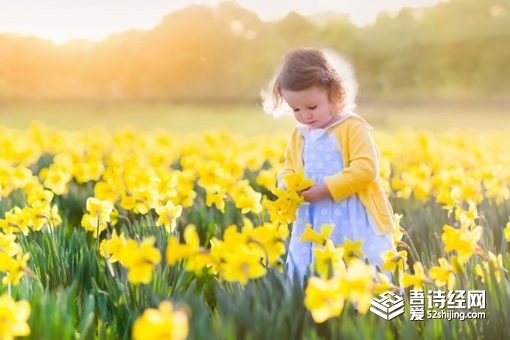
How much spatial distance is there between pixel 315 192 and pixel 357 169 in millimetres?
192

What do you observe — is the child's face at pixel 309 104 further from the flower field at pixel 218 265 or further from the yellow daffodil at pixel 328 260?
the yellow daffodil at pixel 328 260

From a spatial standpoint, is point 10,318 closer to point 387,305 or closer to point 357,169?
point 387,305

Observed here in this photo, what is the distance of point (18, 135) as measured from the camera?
7.90 metres

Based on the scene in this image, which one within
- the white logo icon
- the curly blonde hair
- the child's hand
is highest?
the curly blonde hair

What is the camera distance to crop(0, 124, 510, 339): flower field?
1854mm

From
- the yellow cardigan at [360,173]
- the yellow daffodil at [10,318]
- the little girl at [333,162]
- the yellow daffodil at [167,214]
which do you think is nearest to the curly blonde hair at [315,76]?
the little girl at [333,162]

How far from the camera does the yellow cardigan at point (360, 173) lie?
9.51 feet

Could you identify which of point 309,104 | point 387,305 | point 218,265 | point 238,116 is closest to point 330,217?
point 309,104

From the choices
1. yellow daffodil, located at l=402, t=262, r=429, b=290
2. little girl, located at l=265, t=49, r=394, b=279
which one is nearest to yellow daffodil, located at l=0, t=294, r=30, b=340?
yellow daffodil, located at l=402, t=262, r=429, b=290

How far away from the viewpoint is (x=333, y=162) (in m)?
3.08

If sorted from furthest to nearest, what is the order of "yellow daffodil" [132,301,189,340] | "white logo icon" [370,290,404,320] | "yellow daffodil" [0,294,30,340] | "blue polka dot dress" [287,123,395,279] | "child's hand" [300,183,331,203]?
"blue polka dot dress" [287,123,395,279]
"child's hand" [300,183,331,203]
"white logo icon" [370,290,404,320]
"yellow daffodil" [0,294,30,340]
"yellow daffodil" [132,301,189,340]

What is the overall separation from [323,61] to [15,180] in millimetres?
2474

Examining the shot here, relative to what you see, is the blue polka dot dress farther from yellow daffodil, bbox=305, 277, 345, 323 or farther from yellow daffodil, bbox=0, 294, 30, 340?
yellow daffodil, bbox=0, 294, 30, 340

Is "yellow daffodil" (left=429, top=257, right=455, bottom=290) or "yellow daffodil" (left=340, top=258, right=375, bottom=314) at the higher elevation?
"yellow daffodil" (left=340, top=258, right=375, bottom=314)
